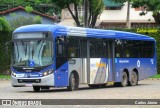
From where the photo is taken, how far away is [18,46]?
2500 cm

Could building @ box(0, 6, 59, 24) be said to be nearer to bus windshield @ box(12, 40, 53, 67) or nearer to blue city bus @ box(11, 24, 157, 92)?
blue city bus @ box(11, 24, 157, 92)

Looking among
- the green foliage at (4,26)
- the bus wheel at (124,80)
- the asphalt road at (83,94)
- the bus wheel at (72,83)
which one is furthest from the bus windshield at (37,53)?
the green foliage at (4,26)

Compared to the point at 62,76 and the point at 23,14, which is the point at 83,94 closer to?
the point at 62,76

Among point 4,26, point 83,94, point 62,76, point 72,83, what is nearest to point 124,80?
point 72,83

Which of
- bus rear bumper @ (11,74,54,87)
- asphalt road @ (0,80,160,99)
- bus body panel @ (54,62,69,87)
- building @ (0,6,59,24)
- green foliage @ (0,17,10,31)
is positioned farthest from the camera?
building @ (0,6,59,24)

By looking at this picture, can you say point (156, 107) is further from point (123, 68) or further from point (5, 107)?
point (123, 68)

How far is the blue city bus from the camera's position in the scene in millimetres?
24375

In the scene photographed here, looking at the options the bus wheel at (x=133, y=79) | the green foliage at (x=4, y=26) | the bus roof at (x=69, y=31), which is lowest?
the bus wheel at (x=133, y=79)

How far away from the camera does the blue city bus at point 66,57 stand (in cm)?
2438

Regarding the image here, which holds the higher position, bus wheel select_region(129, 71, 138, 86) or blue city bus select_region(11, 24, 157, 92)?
blue city bus select_region(11, 24, 157, 92)

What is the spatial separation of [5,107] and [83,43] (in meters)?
11.1

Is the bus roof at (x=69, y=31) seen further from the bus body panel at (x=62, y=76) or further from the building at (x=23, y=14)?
the building at (x=23, y=14)

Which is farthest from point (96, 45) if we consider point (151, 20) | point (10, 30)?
point (151, 20)

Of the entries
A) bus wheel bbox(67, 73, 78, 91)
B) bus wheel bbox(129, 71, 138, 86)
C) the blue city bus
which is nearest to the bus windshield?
the blue city bus
